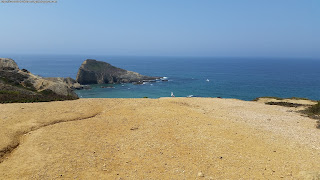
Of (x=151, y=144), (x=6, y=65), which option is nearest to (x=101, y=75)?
(x=6, y=65)

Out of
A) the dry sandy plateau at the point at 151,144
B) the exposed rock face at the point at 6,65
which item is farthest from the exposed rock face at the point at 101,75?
the dry sandy plateau at the point at 151,144

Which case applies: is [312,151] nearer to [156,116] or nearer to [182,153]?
[182,153]

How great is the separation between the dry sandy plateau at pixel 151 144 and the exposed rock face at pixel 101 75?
81.5m

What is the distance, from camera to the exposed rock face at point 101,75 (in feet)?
328

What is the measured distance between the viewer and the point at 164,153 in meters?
12.7

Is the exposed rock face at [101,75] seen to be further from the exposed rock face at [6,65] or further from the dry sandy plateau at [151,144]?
the dry sandy plateau at [151,144]

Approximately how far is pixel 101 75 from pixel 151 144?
9323cm

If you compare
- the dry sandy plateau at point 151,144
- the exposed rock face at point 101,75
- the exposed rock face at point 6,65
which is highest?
the exposed rock face at point 6,65

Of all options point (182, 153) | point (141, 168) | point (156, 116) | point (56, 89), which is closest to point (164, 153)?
point (182, 153)

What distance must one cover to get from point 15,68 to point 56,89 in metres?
13.0

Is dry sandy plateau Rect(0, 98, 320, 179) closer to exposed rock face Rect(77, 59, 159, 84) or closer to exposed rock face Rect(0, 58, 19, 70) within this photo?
exposed rock face Rect(0, 58, 19, 70)

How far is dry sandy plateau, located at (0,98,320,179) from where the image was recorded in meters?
10.9

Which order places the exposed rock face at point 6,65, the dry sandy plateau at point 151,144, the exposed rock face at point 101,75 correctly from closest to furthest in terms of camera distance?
the dry sandy plateau at point 151,144
the exposed rock face at point 6,65
the exposed rock face at point 101,75

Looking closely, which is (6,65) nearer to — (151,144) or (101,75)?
(151,144)
